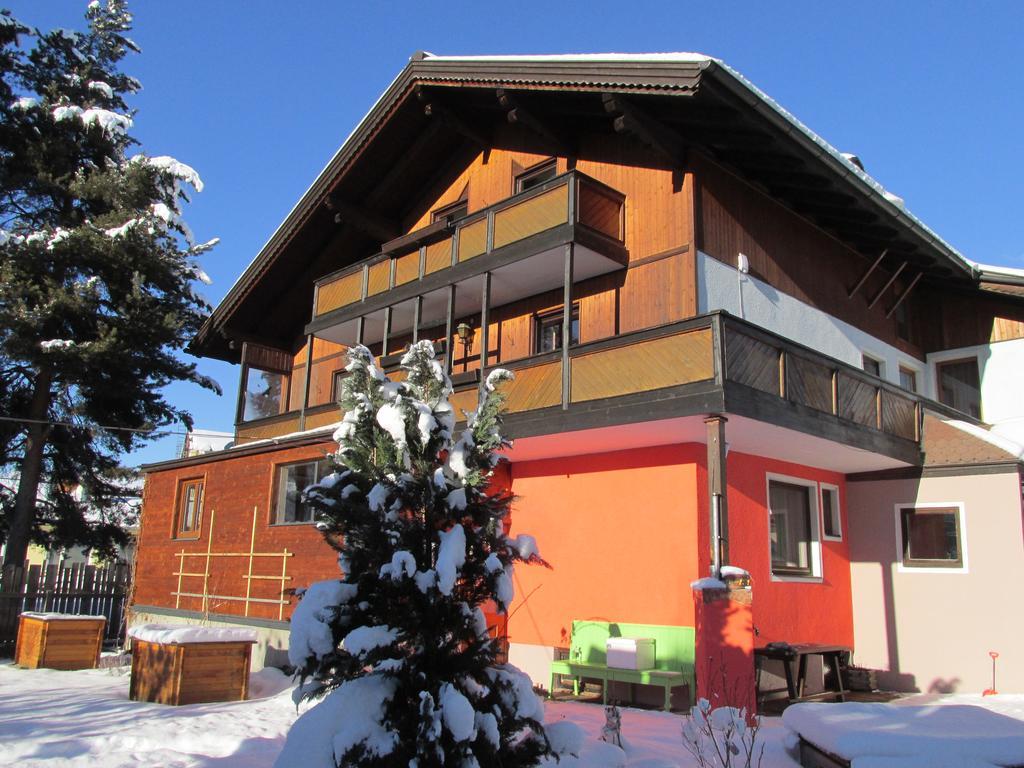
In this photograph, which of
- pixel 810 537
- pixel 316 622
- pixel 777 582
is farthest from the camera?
pixel 810 537

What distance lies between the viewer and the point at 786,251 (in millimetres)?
14055

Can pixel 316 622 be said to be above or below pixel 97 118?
below

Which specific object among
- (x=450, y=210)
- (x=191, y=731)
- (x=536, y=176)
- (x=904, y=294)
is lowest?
(x=191, y=731)

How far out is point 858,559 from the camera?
44.7ft

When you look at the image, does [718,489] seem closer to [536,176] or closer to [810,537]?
[810,537]

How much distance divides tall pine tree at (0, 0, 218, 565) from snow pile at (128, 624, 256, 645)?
→ 1170 cm

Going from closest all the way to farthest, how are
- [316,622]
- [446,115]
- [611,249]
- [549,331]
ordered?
[316,622] < [611,249] < [549,331] < [446,115]

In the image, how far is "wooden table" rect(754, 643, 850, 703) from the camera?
1072cm

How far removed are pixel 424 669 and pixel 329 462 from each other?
163cm

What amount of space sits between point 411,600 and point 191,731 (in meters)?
4.27

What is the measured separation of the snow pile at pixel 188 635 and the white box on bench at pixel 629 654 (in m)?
4.61

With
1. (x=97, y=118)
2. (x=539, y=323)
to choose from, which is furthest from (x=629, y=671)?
(x=97, y=118)

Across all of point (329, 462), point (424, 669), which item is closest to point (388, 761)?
point (424, 669)

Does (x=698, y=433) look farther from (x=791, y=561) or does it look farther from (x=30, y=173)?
(x=30, y=173)
